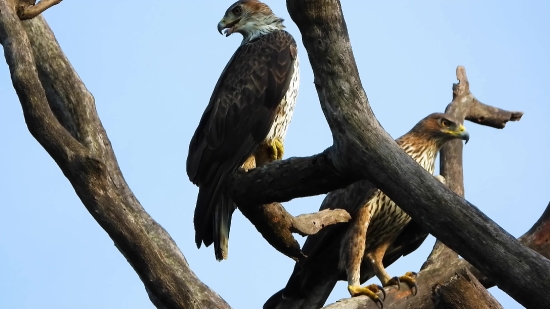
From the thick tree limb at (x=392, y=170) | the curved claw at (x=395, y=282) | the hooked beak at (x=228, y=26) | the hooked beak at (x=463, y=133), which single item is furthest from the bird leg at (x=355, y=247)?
the thick tree limb at (x=392, y=170)

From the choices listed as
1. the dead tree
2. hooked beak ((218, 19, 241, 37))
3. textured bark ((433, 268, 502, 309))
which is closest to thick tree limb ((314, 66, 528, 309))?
textured bark ((433, 268, 502, 309))

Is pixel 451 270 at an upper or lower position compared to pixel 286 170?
lower

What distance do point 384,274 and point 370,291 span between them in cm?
90

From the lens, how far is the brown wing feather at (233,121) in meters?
6.96

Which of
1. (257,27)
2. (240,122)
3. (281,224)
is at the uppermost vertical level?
(257,27)

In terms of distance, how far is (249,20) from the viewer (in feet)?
28.6

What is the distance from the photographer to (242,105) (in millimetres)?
7551

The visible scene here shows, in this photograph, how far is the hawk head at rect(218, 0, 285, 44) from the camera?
8.65 m

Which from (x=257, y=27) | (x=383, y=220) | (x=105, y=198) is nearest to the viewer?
(x=105, y=198)

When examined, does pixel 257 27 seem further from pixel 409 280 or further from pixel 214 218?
pixel 409 280

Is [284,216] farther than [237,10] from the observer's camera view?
No

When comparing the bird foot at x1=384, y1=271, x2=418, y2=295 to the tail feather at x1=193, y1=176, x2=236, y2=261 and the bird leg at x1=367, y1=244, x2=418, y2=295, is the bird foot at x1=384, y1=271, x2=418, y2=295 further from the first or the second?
the tail feather at x1=193, y1=176, x2=236, y2=261

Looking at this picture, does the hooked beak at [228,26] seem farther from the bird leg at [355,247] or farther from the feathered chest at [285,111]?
the bird leg at [355,247]

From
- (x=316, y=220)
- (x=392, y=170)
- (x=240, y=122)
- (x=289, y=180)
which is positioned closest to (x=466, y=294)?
(x=392, y=170)
